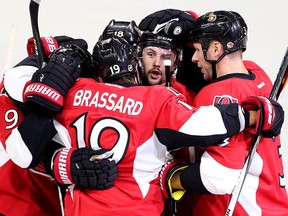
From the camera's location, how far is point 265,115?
1827mm

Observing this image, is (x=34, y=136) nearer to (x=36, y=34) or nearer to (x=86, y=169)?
(x=86, y=169)

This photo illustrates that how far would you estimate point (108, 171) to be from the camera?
184 centimetres

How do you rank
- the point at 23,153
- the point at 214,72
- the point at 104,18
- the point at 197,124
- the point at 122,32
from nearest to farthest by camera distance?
the point at 197,124 < the point at 23,153 < the point at 122,32 < the point at 214,72 < the point at 104,18

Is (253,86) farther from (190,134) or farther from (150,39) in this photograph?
(150,39)

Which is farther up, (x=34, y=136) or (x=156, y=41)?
(x=156, y=41)

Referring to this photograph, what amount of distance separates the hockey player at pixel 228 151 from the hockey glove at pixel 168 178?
3cm

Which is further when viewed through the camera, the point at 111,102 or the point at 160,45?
the point at 160,45

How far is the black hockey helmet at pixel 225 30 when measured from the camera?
209 cm

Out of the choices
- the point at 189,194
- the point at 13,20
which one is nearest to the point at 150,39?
the point at 189,194

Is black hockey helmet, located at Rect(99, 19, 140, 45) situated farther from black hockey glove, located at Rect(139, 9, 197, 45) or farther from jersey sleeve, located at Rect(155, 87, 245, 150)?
jersey sleeve, located at Rect(155, 87, 245, 150)

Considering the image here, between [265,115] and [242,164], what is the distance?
183 mm

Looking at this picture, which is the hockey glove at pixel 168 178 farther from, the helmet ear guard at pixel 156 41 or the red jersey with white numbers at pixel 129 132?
the helmet ear guard at pixel 156 41

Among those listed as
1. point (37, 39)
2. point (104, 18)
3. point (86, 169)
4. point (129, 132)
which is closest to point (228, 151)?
point (129, 132)

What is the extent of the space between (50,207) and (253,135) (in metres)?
0.88
